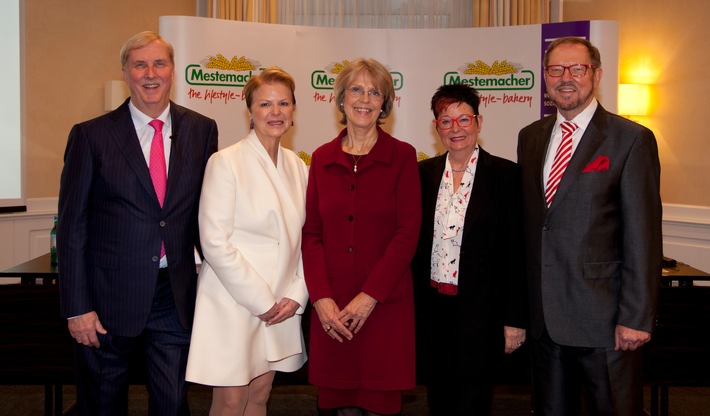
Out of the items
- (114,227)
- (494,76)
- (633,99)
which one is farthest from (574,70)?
(633,99)

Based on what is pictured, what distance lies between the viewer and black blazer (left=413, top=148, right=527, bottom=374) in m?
2.49

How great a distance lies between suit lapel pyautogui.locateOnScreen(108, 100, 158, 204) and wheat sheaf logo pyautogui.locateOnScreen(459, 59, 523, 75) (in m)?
4.47

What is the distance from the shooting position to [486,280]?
8.20ft

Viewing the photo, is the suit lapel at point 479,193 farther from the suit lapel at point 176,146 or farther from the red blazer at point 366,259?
the suit lapel at point 176,146

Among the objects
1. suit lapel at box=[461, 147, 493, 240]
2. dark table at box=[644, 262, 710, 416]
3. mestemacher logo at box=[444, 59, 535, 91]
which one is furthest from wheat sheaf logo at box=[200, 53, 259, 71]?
dark table at box=[644, 262, 710, 416]

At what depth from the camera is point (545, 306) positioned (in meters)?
2.44

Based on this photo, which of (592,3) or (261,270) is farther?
(592,3)

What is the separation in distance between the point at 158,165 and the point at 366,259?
90 centimetres

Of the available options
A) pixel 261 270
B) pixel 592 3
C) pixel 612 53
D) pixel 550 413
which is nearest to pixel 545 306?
pixel 550 413

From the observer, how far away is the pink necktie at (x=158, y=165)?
2508 mm

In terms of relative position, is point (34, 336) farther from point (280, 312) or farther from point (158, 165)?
point (280, 312)

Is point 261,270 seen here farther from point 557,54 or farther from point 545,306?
point 557,54

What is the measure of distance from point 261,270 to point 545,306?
3.64ft

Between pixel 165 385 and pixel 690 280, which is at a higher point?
pixel 690 280
